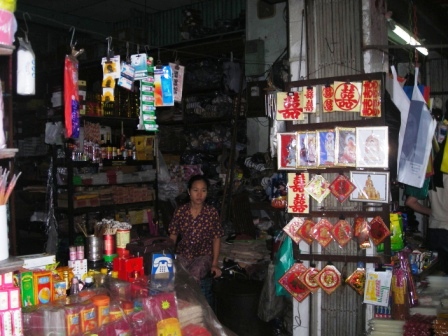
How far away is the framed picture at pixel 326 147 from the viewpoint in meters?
3.64

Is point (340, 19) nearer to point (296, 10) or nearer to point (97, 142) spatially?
point (296, 10)

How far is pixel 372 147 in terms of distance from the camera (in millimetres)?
3518

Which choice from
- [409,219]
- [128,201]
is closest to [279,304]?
[409,219]

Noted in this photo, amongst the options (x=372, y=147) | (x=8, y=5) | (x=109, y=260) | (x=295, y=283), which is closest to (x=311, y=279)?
(x=295, y=283)

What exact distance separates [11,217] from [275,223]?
3.72 metres

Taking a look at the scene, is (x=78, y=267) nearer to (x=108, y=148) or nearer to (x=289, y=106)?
(x=289, y=106)

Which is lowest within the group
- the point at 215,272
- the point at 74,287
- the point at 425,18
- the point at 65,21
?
the point at 215,272

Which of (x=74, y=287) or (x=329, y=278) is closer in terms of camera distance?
(x=74, y=287)

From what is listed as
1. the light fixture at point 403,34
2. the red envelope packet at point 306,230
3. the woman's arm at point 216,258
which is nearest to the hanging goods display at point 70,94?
the woman's arm at point 216,258

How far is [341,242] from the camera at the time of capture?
3678 millimetres

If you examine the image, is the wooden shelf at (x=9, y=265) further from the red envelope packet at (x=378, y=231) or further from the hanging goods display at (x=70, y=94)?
the red envelope packet at (x=378, y=231)

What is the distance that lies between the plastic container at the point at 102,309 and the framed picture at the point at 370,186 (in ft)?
6.74

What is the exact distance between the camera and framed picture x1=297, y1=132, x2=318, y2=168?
12.2ft

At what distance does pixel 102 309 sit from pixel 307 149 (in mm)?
2023
